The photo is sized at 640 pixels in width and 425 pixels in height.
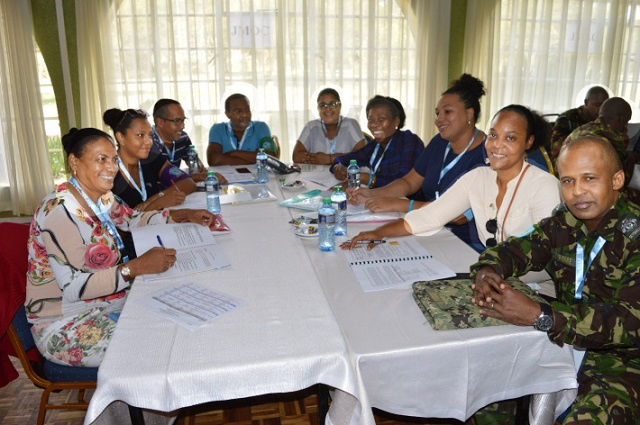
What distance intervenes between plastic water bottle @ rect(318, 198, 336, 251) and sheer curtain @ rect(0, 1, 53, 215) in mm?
Result: 4248

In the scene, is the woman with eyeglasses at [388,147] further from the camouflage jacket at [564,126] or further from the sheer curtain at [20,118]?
the sheer curtain at [20,118]

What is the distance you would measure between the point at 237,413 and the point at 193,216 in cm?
91

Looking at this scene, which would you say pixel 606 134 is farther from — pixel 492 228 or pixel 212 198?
pixel 212 198

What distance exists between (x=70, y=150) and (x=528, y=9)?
17.3ft

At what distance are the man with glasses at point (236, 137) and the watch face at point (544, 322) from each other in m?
3.01

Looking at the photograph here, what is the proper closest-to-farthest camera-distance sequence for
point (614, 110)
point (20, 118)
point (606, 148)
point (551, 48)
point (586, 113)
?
1. point (606, 148)
2. point (614, 110)
3. point (586, 113)
4. point (20, 118)
5. point (551, 48)

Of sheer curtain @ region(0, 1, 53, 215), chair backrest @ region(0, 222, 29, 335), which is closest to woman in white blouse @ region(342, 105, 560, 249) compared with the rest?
chair backrest @ region(0, 222, 29, 335)

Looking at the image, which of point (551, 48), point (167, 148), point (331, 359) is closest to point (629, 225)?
point (331, 359)

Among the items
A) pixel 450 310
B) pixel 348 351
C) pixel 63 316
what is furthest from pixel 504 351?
pixel 63 316

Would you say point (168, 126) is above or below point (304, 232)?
above

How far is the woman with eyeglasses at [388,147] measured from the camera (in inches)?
133

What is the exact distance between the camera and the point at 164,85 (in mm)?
5219

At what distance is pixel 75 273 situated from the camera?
172cm

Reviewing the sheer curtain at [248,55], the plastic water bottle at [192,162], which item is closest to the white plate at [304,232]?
the plastic water bottle at [192,162]
